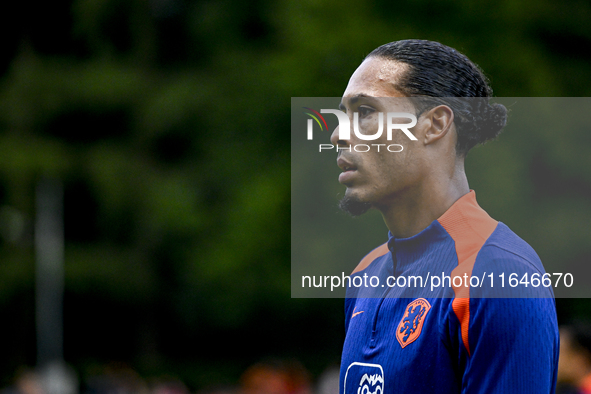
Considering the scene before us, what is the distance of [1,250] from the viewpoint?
22297 millimetres

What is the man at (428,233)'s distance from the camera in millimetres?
1722

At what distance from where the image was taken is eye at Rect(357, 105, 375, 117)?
2.00 m

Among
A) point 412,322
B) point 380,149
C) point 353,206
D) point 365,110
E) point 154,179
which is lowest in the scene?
point 412,322

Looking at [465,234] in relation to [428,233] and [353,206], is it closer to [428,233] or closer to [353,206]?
[428,233]

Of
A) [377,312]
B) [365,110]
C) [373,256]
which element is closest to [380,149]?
[365,110]

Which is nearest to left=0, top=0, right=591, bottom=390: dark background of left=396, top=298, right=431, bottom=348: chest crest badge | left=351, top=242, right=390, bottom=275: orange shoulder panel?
left=351, top=242, right=390, bottom=275: orange shoulder panel

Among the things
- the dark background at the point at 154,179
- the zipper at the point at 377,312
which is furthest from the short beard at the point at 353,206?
the dark background at the point at 154,179

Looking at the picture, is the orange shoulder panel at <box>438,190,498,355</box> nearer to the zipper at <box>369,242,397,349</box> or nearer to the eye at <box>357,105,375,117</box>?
the zipper at <box>369,242,397,349</box>

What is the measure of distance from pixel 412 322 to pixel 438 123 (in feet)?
1.86

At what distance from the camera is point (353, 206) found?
6.77 feet

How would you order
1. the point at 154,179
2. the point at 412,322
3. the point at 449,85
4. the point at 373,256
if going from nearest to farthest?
the point at 412,322 < the point at 449,85 < the point at 373,256 < the point at 154,179

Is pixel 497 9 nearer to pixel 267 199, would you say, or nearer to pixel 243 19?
pixel 267 199

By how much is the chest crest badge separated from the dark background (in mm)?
13674

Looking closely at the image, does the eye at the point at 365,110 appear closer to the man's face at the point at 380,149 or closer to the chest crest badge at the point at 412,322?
the man's face at the point at 380,149
